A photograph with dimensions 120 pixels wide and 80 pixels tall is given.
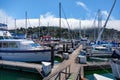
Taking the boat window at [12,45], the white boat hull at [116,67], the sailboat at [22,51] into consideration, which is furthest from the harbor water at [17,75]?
the white boat hull at [116,67]

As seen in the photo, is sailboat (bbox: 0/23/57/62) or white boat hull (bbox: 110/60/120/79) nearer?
white boat hull (bbox: 110/60/120/79)

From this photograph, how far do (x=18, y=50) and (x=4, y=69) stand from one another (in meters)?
3.46

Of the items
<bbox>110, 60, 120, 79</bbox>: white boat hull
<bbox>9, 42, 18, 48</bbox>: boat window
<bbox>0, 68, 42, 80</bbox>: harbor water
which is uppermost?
<bbox>9, 42, 18, 48</bbox>: boat window

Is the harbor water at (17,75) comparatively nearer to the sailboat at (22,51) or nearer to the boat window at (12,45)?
the sailboat at (22,51)

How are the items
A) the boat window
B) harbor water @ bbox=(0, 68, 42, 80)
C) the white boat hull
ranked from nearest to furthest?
1. the white boat hull
2. harbor water @ bbox=(0, 68, 42, 80)
3. the boat window

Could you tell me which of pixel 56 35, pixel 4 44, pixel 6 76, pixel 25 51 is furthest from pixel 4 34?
pixel 56 35

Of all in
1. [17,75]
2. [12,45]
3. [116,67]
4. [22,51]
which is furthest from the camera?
[12,45]

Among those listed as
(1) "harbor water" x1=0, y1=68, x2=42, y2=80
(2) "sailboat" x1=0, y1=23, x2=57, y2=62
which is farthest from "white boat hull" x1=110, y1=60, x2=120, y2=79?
(2) "sailboat" x1=0, y1=23, x2=57, y2=62

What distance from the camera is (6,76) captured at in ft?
71.7

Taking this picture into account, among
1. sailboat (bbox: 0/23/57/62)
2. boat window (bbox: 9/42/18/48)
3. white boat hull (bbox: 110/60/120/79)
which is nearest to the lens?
white boat hull (bbox: 110/60/120/79)

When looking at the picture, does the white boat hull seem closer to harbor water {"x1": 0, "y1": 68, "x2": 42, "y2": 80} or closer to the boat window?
harbor water {"x1": 0, "y1": 68, "x2": 42, "y2": 80}

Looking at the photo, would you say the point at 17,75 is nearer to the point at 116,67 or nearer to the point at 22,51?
the point at 22,51

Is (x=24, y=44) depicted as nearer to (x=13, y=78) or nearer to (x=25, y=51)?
(x=25, y=51)

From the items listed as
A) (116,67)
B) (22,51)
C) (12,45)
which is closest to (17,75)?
(22,51)
